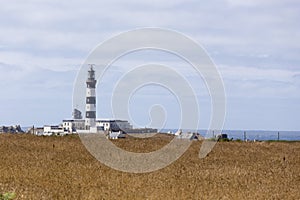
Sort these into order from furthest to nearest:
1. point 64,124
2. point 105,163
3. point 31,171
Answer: point 64,124 → point 105,163 → point 31,171

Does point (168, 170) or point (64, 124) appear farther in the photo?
point (64, 124)

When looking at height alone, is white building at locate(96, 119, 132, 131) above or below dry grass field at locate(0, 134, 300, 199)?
above

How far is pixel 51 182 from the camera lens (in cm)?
1761

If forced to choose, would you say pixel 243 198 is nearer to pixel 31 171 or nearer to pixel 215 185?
pixel 215 185

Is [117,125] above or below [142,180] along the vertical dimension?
above

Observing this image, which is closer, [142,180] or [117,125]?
[142,180]

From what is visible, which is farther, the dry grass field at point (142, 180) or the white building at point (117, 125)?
the white building at point (117, 125)

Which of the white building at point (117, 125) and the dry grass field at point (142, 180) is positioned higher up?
the white building at point (117, 125)

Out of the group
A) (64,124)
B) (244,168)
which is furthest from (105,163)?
(64,124)

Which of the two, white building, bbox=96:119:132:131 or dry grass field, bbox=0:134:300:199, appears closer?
dry grass field, bbox=0:134:300:199

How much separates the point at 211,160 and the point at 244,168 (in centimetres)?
395

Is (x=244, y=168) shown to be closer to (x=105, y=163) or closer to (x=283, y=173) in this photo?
(x=283, y=173)

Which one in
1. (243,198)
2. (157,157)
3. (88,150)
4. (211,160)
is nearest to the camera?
(243,198)

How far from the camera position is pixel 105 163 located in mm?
23906
